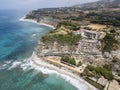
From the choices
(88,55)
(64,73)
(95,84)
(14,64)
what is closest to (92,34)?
(88,55)

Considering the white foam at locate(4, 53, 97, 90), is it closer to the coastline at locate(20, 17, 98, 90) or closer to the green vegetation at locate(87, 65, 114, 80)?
the coastline at locate(20, 17, 98, 90)

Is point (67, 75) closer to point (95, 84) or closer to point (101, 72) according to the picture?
point (95, 84)

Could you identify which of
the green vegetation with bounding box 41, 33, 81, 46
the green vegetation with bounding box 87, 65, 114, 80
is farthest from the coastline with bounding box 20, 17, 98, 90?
the green vegetation with bounding box 41, 33, 81, 46

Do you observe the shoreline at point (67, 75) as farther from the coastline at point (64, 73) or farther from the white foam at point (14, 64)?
the white foam at point (14, 64)

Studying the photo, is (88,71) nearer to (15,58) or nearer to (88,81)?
(88,81)

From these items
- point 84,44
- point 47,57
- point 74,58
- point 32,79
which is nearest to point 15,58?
point 47,57

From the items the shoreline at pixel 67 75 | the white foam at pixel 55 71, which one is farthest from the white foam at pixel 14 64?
the shoreline at pixel 67 75
